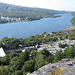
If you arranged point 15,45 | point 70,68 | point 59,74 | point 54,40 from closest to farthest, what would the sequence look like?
point 59,74 < point 70,68 < point 15,45 < point 54,40

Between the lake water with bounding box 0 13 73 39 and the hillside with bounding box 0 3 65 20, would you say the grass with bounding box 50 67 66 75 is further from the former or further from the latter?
the hillside with bounding box 0 3 65 20

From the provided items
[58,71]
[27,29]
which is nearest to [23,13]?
[27,29]

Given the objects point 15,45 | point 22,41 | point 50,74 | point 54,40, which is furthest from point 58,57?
point 54,40

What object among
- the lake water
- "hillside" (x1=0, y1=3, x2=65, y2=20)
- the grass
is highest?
"hillside" (x1=0, y1=3, x2=65, y2=20)

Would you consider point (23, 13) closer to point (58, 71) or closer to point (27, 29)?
point (27, 29)

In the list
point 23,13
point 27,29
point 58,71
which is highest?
point 23,13

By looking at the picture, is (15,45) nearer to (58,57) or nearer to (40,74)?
(58,57)

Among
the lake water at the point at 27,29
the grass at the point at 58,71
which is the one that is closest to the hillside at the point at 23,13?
the lake water at the point at 27,29

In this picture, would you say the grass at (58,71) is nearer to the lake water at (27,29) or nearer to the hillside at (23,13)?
the lake water at (27,29)

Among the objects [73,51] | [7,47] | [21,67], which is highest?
[73,51]

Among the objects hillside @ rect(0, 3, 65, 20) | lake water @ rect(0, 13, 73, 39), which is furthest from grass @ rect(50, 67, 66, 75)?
hillside @ rect(0, 3, 65, 20)

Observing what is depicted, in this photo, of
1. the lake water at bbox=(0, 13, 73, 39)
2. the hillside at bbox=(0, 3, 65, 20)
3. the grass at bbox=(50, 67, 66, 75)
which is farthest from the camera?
the hillside at bbox=(0, 3, 65, 20)
